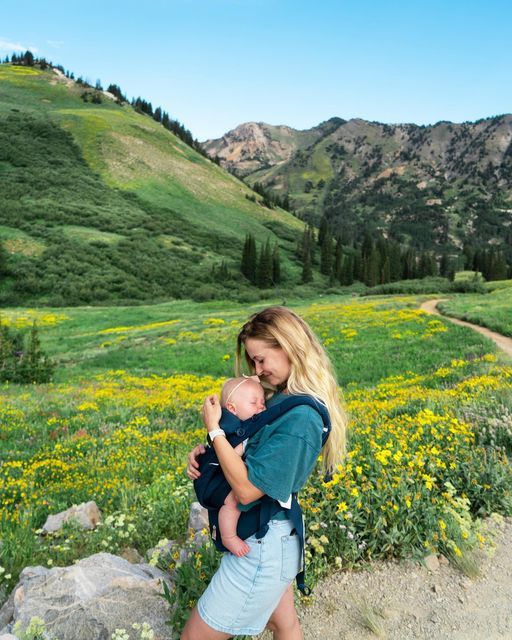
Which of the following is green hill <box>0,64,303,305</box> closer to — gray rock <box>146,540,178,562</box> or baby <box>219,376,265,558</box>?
gray rock <box>146,540,178,562</box>

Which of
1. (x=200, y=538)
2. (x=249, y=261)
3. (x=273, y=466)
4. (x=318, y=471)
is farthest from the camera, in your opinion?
(x=249, y=261)

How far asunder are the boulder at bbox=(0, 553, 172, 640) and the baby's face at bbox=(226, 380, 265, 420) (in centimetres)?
188

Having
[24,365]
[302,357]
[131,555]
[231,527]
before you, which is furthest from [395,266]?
[231,527]

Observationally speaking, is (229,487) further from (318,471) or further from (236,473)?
(318,471)

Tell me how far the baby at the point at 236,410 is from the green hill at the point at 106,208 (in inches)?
2647

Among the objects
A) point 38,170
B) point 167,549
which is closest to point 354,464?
point 167,549

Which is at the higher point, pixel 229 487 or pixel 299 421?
pixel 299 421

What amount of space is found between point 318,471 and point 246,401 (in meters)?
3.27

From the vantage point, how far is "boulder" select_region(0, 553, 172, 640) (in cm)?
332

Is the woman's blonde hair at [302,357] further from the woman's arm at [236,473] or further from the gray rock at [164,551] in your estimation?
the gray rock at [164,551]

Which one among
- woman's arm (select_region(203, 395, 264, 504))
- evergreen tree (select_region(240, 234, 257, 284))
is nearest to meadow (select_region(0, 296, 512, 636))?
woman's arm (select_region(203, 395, 264, 504))

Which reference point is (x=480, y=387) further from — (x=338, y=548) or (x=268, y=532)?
(x=268, y=532)

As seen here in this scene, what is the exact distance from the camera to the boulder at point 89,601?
3318 millimetres

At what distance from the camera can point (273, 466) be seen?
2.48 meters
